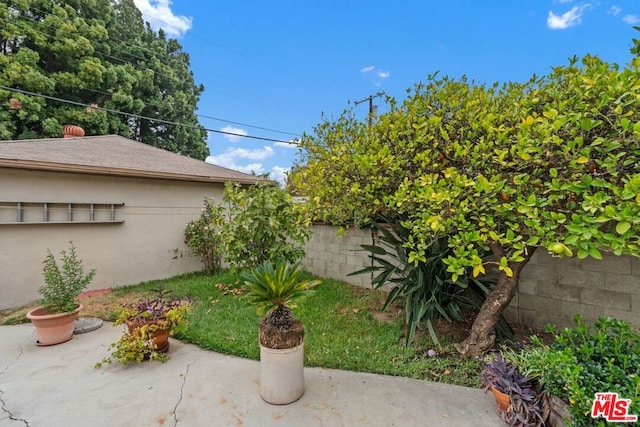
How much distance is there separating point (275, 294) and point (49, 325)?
3180 mm

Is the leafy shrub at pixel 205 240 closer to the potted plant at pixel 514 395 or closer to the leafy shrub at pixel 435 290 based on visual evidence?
the leafy shrub at pixel 435 290

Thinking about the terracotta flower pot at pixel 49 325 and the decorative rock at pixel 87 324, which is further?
the decorative rock at pixel 87 324

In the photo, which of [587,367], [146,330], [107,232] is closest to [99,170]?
[107,232]

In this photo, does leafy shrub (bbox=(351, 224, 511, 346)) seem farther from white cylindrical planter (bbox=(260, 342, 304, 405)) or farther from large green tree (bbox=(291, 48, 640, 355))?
white cylindrical planter (bbox=(260, 342, 304, 405))

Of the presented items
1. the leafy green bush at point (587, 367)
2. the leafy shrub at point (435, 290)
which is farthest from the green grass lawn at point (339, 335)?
the leafy green bush at point (587, 367)

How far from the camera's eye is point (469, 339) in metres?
3.05

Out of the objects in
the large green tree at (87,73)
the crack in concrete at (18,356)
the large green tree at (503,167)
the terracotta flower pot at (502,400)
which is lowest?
the crack in concrete at (18,356)

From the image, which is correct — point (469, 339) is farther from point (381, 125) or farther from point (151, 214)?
point (151, 214)

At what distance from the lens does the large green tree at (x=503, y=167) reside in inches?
73.1

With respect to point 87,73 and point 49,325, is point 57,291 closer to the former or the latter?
point 49,325

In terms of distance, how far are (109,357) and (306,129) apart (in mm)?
3678

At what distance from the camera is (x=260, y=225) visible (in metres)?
4.60

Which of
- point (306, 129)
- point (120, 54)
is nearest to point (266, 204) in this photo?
point (306, 129)

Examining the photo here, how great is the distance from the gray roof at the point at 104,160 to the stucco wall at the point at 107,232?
29cm
